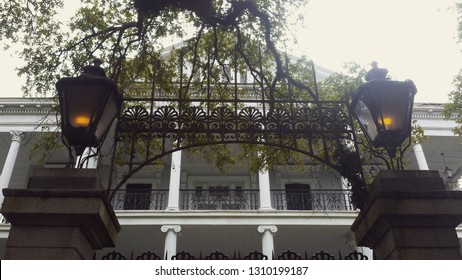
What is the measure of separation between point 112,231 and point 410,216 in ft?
7.88

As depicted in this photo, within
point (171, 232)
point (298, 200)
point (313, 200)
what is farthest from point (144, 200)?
point (313, 200)

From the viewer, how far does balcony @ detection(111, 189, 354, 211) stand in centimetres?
1636

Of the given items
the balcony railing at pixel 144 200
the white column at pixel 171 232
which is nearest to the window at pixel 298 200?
the white column at pixel 171 232

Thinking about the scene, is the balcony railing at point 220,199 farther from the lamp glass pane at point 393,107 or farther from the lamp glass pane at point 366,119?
the lamp glass pane at point 393,107

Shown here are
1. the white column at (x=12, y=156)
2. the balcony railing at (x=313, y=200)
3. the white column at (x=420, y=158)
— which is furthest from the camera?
the balcony railing at (x=313, y=200)

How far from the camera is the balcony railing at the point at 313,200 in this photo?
53.5 ft

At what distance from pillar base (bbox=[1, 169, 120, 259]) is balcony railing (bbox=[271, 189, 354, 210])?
13.3 m

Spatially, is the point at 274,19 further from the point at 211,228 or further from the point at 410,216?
the point at 211,228

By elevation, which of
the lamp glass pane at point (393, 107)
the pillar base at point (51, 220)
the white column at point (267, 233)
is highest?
the white column at point (267, 233)

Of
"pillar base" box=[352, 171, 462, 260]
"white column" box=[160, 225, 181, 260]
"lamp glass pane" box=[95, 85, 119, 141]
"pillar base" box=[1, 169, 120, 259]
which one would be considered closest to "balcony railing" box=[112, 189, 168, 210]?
"white column" box=[160, 225, 181, 260]

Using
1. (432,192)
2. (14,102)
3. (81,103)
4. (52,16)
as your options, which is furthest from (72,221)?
(14,102)

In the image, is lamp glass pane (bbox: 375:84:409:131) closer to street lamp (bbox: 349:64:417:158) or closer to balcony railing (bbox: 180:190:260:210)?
street lamp (bbox: 349:64:417:158)

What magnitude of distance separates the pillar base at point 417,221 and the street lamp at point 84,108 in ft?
7.68

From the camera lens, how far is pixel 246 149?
7.66 metres
